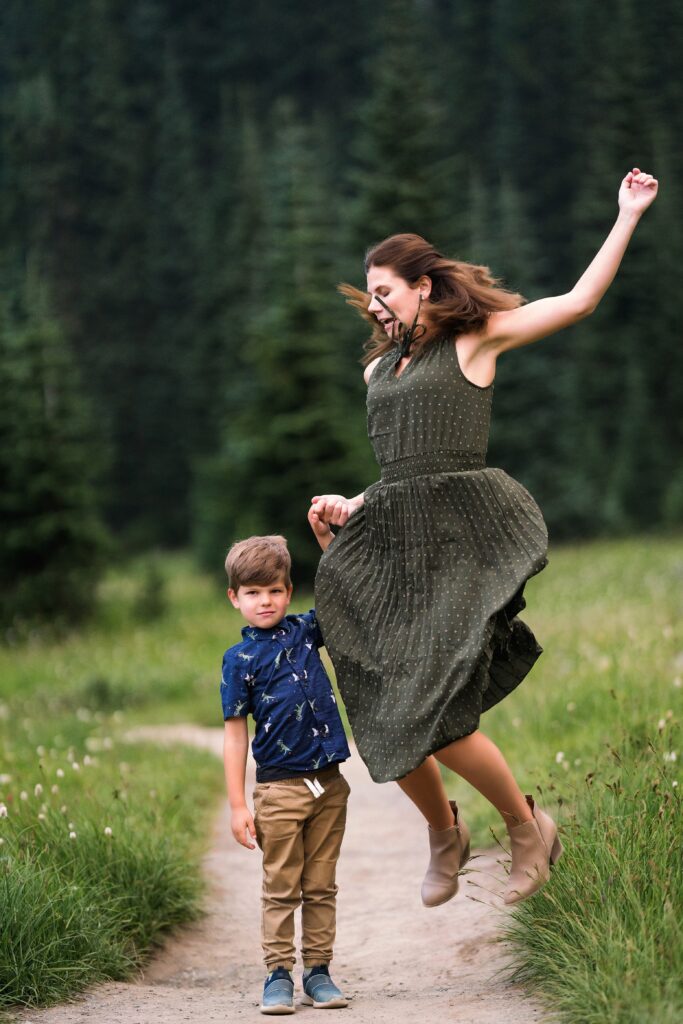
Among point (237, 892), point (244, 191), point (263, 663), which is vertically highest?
point (244, 191)

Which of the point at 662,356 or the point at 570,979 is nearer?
the point at 570,979

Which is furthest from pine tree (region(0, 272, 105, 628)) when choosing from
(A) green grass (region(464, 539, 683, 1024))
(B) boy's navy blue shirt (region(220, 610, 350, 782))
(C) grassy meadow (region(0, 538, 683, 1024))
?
(B) boy's navy blue shirt (region(220, 610, 350, 782))

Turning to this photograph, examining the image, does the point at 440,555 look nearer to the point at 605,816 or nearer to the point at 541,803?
the point at 605,816

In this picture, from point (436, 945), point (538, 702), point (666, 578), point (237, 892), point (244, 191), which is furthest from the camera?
point (244, 191)

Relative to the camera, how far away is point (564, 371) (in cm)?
3148

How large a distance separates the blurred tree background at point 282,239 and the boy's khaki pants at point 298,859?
14.6 meters

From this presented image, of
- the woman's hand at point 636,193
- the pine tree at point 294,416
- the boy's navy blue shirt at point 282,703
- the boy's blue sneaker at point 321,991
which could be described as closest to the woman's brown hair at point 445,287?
the woman's hand at point 636,193

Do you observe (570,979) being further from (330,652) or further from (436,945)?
(436,945)

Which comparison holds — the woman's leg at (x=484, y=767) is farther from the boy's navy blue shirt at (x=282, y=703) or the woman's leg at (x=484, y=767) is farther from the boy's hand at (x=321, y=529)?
the boy's hand at (x=321, y=529)

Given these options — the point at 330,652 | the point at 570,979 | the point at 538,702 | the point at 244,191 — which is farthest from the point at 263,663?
the point at 244,191

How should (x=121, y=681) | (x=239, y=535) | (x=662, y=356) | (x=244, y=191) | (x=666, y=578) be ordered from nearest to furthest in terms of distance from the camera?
1. (x=121, y=681)
2. (x=666, y=578)
3. (x=239, y=535)
4. (x=662, y=356)
5. (x=244, y=191)

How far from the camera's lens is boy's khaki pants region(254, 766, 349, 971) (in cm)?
414

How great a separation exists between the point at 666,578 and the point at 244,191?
2165 cm

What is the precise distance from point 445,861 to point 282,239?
17805 mm
